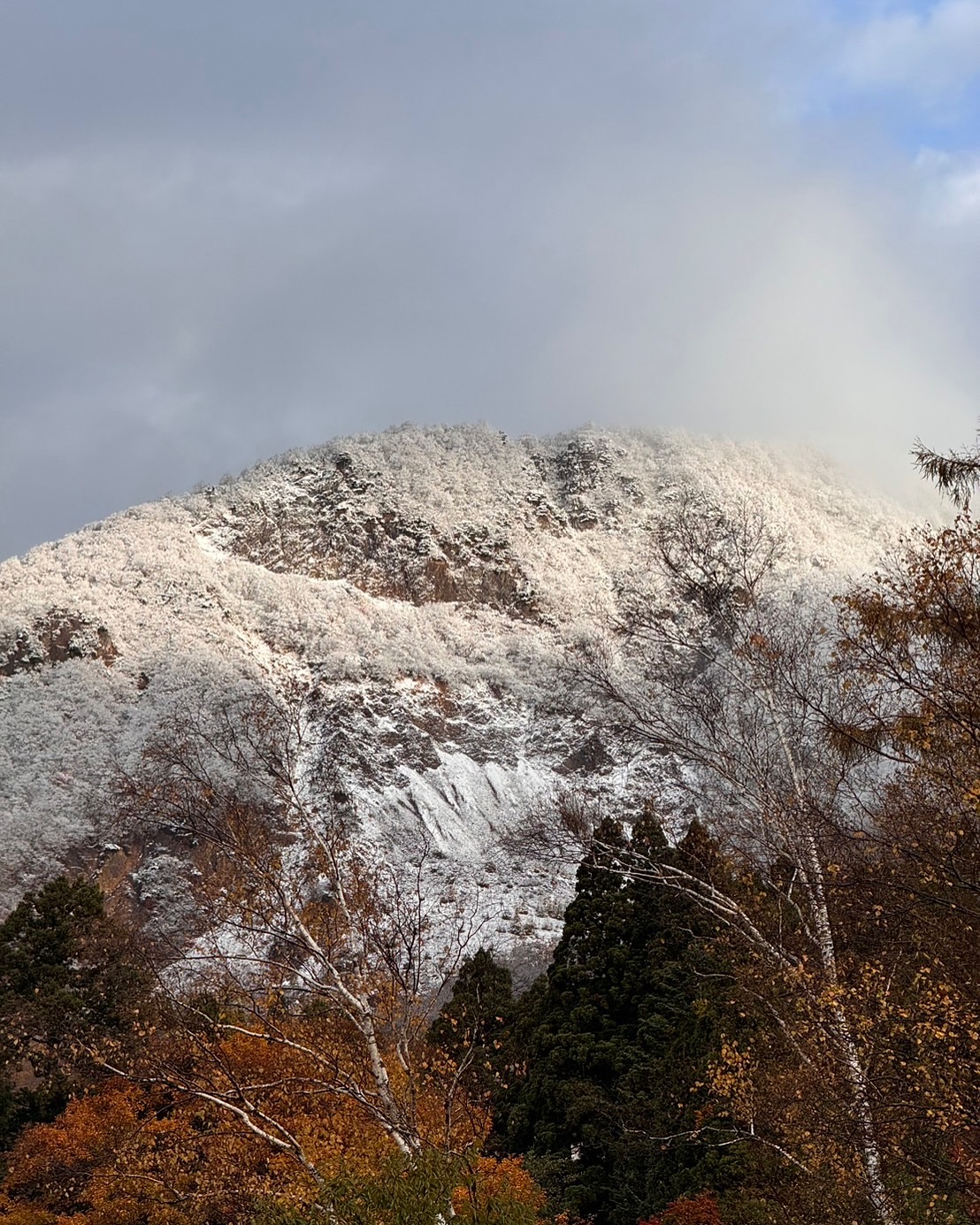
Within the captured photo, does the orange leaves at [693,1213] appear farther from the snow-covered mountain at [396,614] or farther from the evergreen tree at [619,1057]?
the snow-covered mountain at [396,614]

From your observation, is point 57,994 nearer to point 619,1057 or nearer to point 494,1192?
point 619,1057

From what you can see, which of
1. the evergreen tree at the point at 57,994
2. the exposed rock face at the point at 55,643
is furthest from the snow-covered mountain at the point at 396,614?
the evergreen tree at the point at 57,994

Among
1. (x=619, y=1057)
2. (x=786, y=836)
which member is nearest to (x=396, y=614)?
(x=619, y=1057)

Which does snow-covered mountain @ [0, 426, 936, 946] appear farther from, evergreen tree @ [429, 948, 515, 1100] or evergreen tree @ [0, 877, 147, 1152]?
evergreen tree @ [0, 877, 147, 1152]

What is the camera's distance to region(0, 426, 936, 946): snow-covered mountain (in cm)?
6638

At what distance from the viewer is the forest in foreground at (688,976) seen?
22.5 feet

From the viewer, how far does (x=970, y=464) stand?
6773 mm

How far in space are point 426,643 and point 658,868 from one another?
90222 millimetres

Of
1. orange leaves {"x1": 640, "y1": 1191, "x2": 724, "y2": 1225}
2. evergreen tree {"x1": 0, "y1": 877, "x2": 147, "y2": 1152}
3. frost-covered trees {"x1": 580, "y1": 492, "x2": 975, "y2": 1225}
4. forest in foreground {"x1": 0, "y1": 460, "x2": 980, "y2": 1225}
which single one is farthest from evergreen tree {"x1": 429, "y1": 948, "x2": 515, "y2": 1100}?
frost-covered trees {"x1": 580, "y1": 492, "x2": 975, "y2": 1225}

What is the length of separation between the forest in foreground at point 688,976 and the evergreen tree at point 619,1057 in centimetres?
8

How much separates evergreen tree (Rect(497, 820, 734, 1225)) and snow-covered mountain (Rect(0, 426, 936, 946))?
1049 centimetres

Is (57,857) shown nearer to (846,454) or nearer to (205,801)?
(205,801)

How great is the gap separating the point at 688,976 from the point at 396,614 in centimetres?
8992

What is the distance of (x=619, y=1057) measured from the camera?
18938 millimetres
